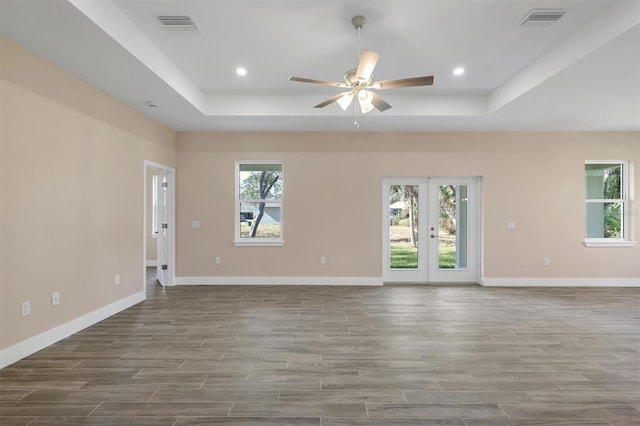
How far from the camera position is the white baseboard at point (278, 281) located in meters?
5.89

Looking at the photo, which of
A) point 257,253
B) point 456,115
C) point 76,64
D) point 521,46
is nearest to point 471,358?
point 521,46

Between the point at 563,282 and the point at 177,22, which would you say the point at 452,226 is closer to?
the point at 563,282

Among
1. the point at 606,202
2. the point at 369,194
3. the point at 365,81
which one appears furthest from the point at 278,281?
the point at 606,202

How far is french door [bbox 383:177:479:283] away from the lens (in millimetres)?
6062

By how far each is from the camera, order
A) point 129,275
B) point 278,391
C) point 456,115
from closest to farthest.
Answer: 1. point 278,391
2. point 129,275
3. point 456,115

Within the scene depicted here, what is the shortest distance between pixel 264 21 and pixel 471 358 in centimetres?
354

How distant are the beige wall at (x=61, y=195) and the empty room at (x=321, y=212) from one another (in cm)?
2

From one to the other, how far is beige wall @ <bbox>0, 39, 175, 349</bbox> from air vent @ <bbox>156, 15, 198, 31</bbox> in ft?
4.02

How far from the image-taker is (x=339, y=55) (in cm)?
362

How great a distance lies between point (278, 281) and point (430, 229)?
2921 mm

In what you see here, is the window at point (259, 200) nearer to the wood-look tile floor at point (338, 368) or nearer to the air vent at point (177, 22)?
the wood-look tile floor at point (338, 368)

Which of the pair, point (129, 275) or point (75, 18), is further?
point (129, 275)

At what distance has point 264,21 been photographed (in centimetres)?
299

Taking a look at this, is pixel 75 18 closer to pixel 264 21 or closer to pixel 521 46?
pixel 264 21
